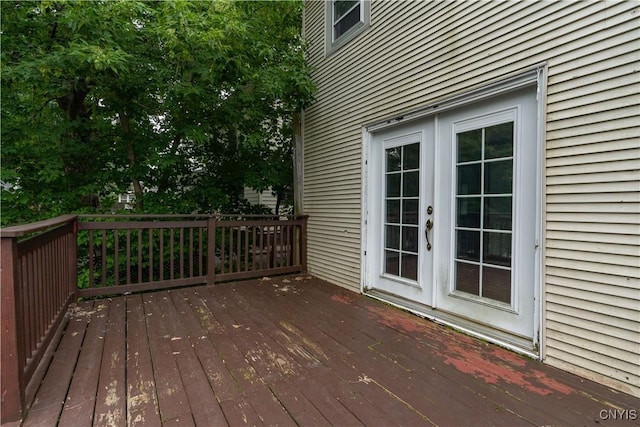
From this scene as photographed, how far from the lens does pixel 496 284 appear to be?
2.53m

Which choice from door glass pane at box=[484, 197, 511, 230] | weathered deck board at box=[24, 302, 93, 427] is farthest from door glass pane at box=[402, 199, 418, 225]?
weathered deck board at box=[24, 302, 93, 427]

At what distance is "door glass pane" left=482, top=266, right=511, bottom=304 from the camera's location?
2453 millimetres

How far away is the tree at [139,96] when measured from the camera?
3752 millimetres

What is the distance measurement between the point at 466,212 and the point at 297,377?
1890 mm

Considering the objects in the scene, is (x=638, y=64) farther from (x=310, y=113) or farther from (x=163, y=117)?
(x=163, y=117)

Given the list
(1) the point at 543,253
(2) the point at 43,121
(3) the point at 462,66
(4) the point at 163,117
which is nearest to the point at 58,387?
(1) the point at 543,253

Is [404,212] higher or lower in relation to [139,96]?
lower

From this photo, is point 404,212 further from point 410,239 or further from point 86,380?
point 86,380

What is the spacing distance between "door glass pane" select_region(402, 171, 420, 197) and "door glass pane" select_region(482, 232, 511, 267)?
33.8 inches

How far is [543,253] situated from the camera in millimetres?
2170

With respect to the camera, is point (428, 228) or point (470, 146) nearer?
point (470, 146)

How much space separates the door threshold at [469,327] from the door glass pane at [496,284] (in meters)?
0.25

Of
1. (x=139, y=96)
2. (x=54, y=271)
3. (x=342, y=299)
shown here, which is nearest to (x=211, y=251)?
(x=54, y=271)

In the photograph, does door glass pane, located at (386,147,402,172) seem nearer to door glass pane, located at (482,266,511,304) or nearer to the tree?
door glass pane, located at (482,266,511,304)
